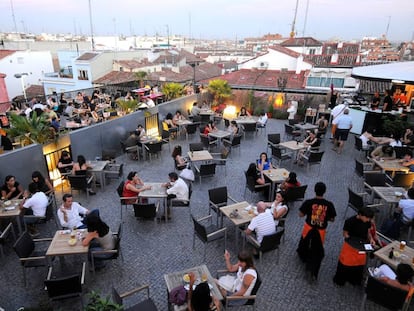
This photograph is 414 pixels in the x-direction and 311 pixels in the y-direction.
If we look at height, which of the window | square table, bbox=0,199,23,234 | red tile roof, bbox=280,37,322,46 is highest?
red tile roof, bbox=280,37,322,46

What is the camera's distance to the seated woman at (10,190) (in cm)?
654

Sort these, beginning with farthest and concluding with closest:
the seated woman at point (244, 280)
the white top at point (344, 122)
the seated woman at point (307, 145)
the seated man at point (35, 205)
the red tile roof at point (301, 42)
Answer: the red tile roof at point (301, 42)
the white top at point (344, 122)
the seated woman at point (307, 145)
the seated man at point (35, 205)
the seated woman at point (244, 280)

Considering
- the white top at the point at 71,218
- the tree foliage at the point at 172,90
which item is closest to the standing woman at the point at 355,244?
the white top at the point at 71,218

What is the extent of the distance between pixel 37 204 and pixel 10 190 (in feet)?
3.87

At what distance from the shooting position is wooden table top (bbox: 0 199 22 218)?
5871 millimetres

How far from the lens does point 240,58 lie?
70.0 metres

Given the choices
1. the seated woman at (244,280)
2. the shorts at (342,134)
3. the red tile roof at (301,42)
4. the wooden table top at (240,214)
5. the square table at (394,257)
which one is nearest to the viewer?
the seated woman at (244,280)

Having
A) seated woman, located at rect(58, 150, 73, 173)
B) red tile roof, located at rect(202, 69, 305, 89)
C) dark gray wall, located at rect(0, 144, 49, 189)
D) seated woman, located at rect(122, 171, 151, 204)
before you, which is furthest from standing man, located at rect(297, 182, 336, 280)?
red tile roof, located at rect(202, 69, 305, 89)

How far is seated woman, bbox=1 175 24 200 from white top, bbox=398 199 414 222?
27.1 feet

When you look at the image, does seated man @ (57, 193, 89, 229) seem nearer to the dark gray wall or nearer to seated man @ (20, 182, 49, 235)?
seated man @ (20, 182, 49, 235)

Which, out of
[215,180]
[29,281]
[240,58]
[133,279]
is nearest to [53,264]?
[29,281]

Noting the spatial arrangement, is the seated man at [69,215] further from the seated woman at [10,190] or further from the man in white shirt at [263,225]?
the man in white shirt at [263,225]

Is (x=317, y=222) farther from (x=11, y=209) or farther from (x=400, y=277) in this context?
(x=11, y=209)

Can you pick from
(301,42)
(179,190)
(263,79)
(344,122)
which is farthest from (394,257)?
(301,42)
